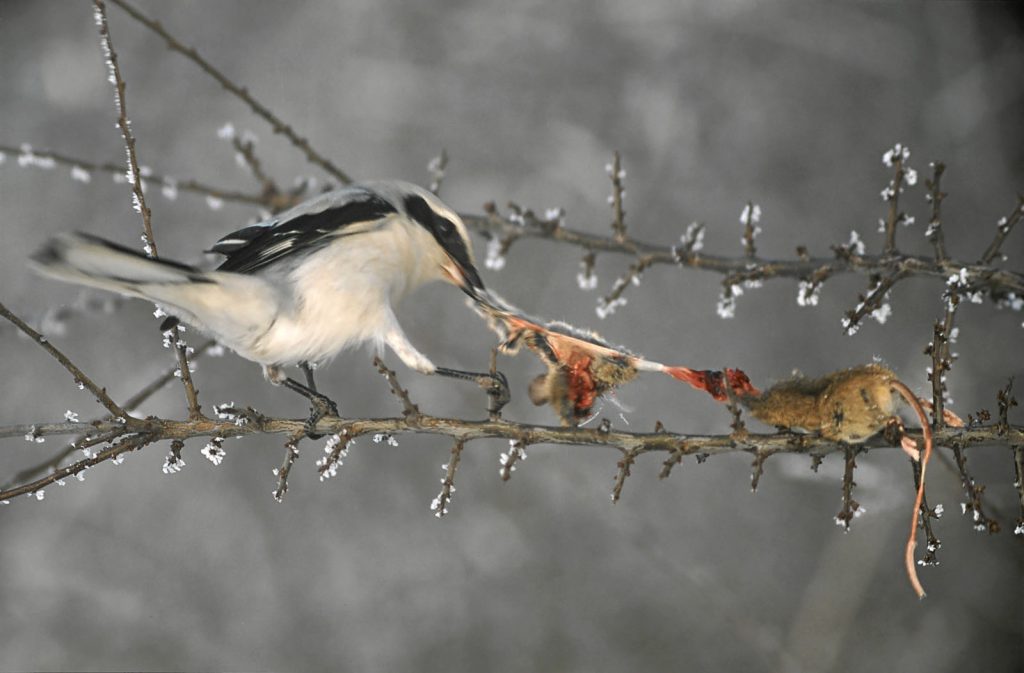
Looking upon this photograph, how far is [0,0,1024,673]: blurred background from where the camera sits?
2641 millimetres

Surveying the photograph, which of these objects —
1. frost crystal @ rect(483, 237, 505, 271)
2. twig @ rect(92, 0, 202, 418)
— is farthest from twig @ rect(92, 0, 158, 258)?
frost crystal @ rect(483, 237, 505, 271)

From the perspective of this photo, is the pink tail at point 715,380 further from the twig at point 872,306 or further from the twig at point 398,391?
the twig at point 398,391

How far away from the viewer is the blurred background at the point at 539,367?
8.66ft

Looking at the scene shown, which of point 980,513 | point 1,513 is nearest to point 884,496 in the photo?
point 980,513

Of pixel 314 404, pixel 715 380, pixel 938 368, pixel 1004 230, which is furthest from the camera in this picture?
pixel 314 404

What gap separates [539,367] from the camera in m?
2.56

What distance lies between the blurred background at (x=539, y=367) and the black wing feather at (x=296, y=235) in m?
1.13

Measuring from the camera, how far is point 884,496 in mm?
2504

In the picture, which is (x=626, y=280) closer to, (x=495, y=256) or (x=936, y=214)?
(x=495, y=256)

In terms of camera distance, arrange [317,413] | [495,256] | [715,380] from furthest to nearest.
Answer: [495,256] < [317,413] < [715,380]

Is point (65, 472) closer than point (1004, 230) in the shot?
Yes

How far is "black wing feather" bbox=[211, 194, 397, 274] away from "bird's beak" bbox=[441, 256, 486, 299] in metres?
0.16

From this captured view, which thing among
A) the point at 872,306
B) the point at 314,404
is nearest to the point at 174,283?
the point at 314,404

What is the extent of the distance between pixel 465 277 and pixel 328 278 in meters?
0.26
